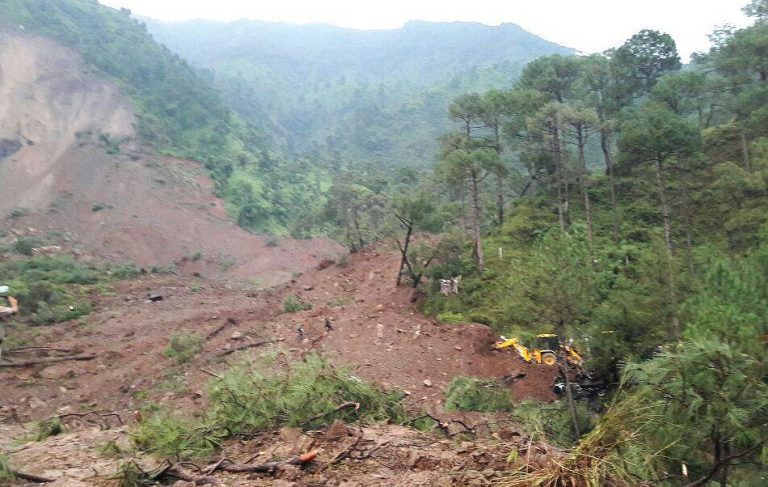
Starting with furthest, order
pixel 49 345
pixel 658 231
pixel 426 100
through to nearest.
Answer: pixel 426 100
pixel 658 231
pixel 49 345

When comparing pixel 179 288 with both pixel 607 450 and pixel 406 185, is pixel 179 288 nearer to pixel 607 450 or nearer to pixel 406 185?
pixel 406 185

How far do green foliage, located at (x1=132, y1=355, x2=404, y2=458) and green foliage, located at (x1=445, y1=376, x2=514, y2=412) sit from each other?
4.36 meters

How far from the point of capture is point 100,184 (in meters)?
39.8

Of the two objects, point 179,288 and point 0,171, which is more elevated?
point 0,171

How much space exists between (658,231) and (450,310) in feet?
26.2

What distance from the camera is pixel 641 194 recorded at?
23141 millimetres

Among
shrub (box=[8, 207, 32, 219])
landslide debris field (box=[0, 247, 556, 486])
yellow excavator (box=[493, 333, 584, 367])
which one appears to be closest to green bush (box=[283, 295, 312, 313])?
landslide debris field (box=[0, 247, 556, 486])

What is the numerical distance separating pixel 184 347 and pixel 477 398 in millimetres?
8933

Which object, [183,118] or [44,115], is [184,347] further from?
[183,118]

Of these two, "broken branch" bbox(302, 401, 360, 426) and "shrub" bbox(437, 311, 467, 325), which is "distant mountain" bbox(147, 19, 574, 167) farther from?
"broken branch" bbox(302, 401, 360, 426)

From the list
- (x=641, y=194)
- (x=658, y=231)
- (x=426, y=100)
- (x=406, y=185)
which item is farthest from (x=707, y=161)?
(x=426, y=100)

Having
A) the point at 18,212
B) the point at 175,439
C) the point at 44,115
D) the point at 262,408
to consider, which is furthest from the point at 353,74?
the point at 175,439

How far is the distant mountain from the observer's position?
75000 mm

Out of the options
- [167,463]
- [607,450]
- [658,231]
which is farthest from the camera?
[658,231]
